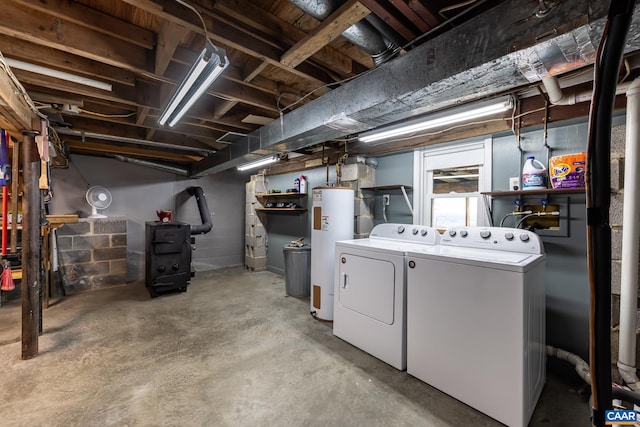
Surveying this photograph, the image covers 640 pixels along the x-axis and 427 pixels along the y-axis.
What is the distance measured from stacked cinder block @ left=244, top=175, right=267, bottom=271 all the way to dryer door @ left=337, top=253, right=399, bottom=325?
10.5 feet

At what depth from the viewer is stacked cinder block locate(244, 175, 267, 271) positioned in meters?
5.70

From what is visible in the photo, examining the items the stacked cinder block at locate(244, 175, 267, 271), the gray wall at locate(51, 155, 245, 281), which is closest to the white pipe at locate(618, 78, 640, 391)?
the stacked cinder block at locate(244, 175, 267, 271)

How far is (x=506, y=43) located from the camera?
124cm

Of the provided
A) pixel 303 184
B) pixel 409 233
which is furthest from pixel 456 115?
pixel 303 184

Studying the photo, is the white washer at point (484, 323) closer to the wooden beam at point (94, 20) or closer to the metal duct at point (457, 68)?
the metal duct at point (457, 68)

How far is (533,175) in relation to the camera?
2316mm

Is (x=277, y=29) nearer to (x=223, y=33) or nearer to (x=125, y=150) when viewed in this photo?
(x=223, y=33)

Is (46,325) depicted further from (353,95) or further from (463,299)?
(463,299)

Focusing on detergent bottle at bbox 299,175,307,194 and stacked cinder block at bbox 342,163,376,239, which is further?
detergent bottle at bbox 299,175,307,194

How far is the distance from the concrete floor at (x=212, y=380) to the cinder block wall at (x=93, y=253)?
1003 mm

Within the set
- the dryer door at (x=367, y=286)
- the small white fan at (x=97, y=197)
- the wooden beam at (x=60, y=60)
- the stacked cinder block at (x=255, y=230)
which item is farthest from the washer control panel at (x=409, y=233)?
the small white fan at (x=97, y=197)

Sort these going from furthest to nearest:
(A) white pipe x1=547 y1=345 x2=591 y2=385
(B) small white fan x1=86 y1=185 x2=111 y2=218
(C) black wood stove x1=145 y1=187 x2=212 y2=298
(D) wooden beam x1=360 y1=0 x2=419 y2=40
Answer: (B) small white fan x1=86 y1=185 x2=111 y2=218, (C) black wood stove x1=145 y1=187 x2=212 y2=298, (A) white pipe x1=547 y1=345 x2=591 y2=385, (D) wooden beam x1=360 y1=0 x2=419 y2=40

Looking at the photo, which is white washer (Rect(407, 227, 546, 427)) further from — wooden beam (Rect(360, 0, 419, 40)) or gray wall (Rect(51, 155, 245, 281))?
gray wall (Rect(51, 155, 245, 281))

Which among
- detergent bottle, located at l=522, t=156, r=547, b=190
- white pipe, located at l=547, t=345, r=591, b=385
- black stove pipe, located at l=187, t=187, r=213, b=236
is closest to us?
white pipe, located at l=547, t=345, r=591, b=385
